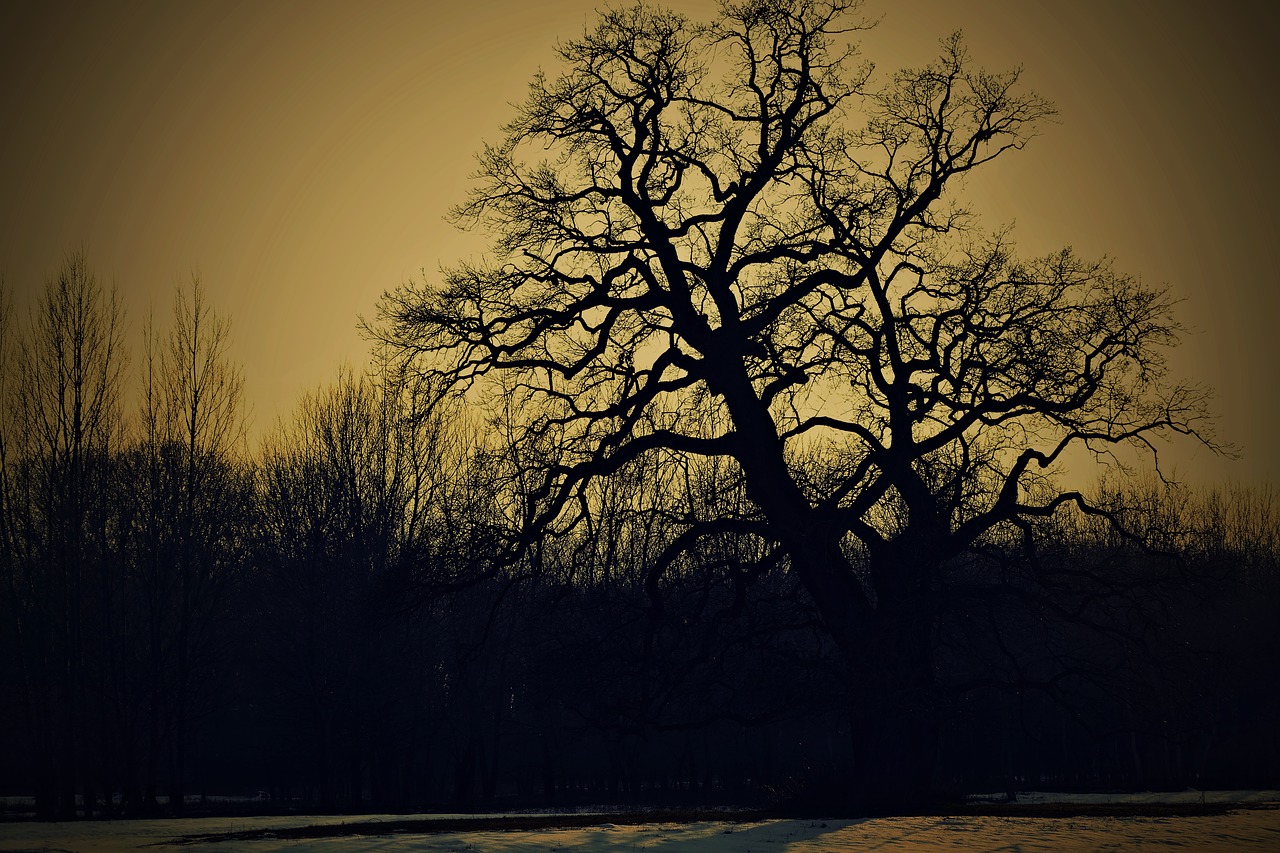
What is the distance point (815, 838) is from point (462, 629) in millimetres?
34092

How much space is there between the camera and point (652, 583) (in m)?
22.4

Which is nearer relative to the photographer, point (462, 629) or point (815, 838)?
point (815, 838)

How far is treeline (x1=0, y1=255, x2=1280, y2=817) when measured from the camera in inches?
887

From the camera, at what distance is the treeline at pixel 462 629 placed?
22.5 meters

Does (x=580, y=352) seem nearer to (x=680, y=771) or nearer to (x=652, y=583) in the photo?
(x=652, y=583)

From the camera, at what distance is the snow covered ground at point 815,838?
15977 millimetres

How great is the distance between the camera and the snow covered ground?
16.0 m

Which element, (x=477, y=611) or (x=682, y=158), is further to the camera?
(x=477, y=611)

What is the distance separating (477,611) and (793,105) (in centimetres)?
3296

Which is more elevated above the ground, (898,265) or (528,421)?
(898,265)

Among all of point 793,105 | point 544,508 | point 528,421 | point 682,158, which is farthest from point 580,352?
point 793,105

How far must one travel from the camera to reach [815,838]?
55.7 ft

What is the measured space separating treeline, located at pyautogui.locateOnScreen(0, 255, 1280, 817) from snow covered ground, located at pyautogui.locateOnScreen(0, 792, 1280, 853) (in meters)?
3.10

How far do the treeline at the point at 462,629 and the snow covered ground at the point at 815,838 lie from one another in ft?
10.2
